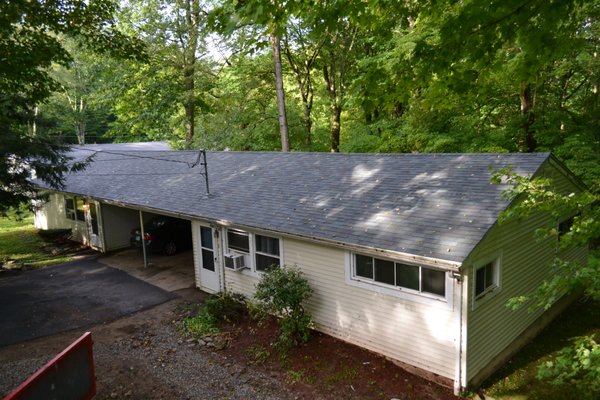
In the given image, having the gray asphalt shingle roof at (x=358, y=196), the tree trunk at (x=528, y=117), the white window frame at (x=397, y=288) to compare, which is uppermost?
the tree trunk at (x=528, y=117)

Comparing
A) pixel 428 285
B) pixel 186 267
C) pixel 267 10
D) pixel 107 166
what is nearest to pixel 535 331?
pixel 428 285

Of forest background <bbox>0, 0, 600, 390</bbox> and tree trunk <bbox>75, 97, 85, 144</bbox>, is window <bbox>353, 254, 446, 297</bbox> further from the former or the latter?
tree trunk <bbox>75, 97, 85, 144</bbox>

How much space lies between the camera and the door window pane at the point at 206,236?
38.8 ft

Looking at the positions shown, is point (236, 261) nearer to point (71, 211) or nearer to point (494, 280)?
point (494, 280)

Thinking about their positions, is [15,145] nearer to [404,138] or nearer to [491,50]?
[491,50]

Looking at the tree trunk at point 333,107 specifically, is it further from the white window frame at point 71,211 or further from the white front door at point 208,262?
the white window frame at point 71,211

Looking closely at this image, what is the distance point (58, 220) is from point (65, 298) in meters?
10.8

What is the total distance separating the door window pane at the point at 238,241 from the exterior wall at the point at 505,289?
573cm

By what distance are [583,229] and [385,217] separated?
Answer: 3.94 meters

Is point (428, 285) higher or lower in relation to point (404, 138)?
lower

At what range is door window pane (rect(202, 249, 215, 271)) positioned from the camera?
11844mm

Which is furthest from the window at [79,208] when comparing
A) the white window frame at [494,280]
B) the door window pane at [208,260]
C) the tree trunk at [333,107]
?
the white window frame at [494,280]

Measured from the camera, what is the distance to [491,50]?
4.86 m

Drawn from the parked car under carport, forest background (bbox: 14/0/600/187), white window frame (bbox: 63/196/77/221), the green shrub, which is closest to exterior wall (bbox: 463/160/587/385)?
forest background (bbox: 14/0/600/187)
